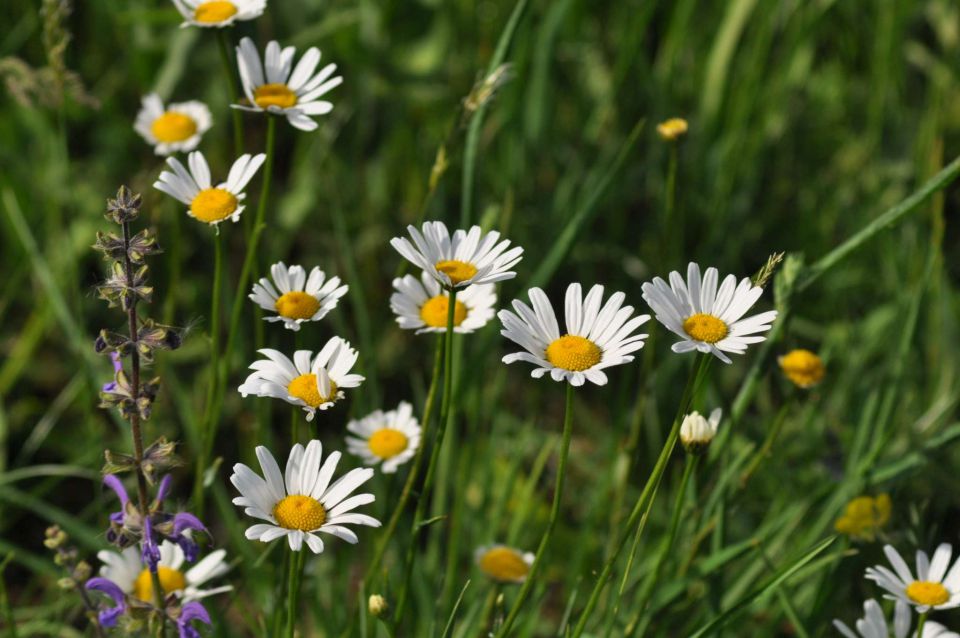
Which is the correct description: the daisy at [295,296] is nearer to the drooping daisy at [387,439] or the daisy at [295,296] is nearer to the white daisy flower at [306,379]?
the white daisy flower at [306,379]

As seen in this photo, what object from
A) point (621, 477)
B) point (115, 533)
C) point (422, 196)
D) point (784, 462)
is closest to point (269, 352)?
point (115, 533)

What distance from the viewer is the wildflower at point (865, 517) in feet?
6.68

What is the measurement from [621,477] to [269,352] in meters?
1.20

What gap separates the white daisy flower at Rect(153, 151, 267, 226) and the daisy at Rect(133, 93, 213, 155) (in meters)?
0.50

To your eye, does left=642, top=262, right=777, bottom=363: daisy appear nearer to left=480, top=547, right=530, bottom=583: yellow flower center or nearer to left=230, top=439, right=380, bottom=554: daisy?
left=230, top=439, right=380, bottom=554: daisy

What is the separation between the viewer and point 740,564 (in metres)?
2.38

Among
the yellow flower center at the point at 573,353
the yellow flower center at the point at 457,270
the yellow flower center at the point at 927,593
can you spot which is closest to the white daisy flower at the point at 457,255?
the yellow flower center at the point at 457,270

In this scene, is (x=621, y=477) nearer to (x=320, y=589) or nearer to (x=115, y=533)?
(x=320, y=589)

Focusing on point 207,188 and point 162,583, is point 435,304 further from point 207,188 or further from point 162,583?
point 162,583

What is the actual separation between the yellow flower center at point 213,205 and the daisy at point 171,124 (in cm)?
58

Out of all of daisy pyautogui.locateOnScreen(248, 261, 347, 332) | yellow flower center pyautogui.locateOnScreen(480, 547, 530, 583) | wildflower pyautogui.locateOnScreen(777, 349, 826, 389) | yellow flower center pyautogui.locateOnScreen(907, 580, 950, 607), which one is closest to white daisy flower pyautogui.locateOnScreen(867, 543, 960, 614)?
yellow flower center pyautogui.locateOnScreen(907, 580, 950, 607)

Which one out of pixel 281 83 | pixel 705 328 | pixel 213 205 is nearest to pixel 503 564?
pixel 705 328

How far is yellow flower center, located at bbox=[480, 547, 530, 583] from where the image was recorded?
2080mm

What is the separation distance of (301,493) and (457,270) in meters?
0.38
